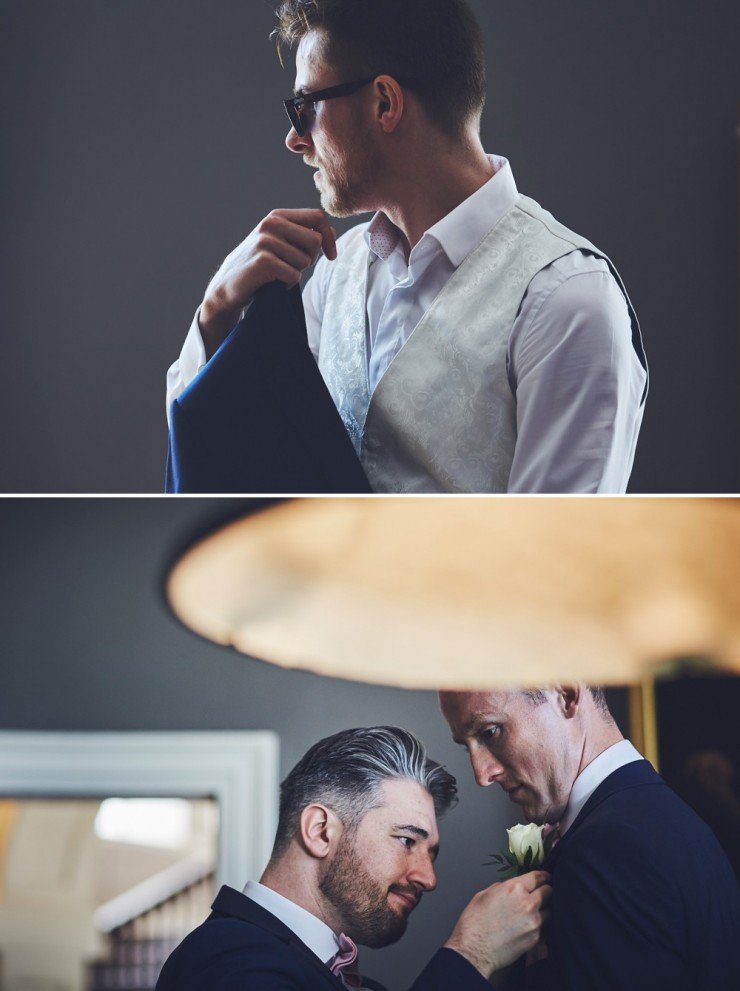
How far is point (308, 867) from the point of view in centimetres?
78

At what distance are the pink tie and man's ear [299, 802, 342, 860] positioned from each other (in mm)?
62

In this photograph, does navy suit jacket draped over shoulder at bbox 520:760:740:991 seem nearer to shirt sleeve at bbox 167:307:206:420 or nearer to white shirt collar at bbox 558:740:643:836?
white shirt collar at bbox 558:740:643:836

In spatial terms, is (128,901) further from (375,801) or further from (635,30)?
(635,30)

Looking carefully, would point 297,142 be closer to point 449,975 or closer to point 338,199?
point 338,199

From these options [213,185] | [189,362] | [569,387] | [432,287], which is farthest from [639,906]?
[213,185]

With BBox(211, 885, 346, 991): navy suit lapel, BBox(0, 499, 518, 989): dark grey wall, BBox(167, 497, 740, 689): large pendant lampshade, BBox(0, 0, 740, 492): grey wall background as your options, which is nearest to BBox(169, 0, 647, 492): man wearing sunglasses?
BBox(0, 0, 740, 492): grey wall background

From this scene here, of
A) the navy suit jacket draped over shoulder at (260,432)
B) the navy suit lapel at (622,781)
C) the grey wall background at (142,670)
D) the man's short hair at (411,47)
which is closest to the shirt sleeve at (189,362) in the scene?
the navy suit jacket draped over shoulder at (260,432)

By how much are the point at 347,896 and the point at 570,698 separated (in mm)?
215

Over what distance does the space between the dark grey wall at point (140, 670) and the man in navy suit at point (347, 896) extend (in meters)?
0.02

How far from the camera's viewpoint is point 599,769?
0.80 m

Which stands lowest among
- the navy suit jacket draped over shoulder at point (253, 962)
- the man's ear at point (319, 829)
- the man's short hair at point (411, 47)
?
the navy suit jacket draped over shoulder at point (253, 962)

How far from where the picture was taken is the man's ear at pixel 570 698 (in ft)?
2.63

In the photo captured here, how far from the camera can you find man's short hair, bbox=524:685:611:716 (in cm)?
80

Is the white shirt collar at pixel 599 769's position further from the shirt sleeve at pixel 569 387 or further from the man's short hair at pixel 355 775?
the shirt sleeve at pixel 569 387
